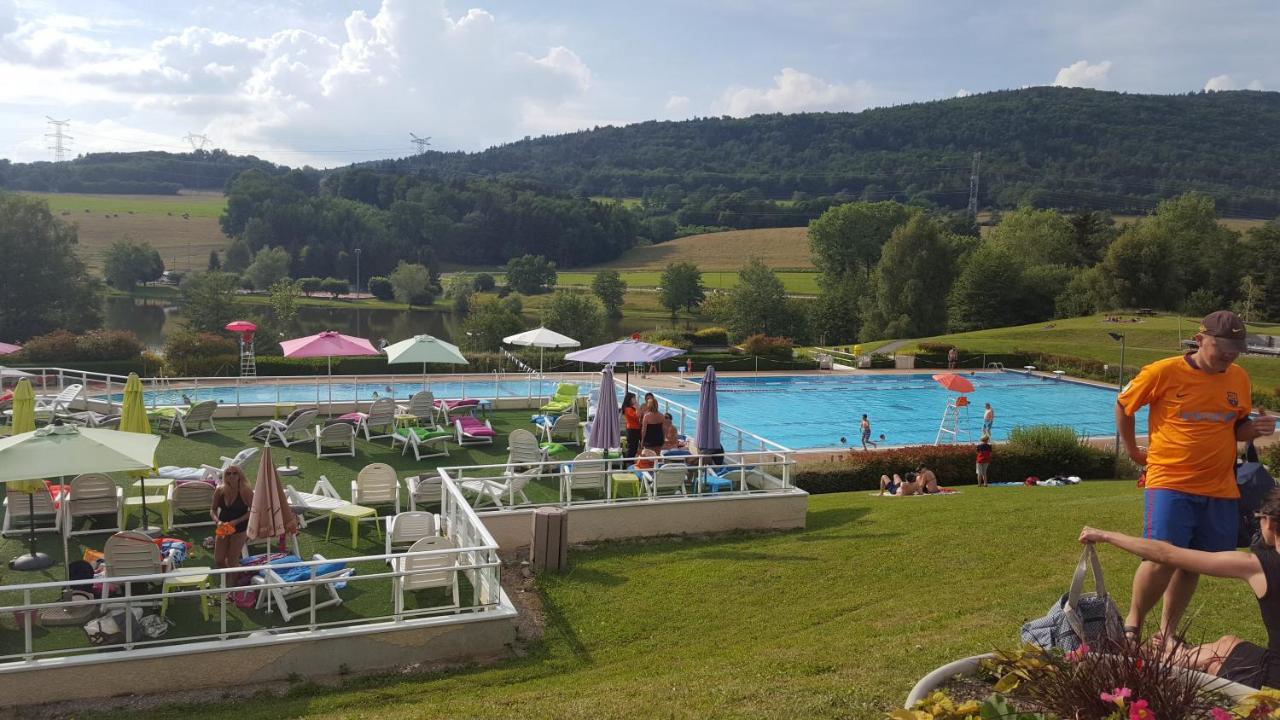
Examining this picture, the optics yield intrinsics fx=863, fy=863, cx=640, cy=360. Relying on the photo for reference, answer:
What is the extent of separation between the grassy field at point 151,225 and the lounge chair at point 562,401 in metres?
84.7

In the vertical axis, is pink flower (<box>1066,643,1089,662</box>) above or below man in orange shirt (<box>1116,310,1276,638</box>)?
below

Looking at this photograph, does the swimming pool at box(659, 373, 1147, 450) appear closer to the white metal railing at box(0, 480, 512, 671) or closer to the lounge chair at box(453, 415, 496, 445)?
the lounge chair at box(453, 415, 496, 445)

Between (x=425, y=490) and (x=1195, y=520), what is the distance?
9.04 metres

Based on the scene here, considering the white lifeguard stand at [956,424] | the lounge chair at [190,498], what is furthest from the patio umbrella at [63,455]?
the white lifeguard stand at [956,424]

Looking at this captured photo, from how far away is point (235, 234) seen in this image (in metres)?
101

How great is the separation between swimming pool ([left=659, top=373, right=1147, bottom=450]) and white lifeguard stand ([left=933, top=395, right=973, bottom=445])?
10 cm

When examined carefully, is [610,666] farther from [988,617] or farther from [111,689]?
[111,689]

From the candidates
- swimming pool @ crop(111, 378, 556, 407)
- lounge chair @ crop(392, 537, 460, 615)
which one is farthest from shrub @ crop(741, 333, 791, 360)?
lounge chair @ crop(392, 537, 460, 615)

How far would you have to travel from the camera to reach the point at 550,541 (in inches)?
385

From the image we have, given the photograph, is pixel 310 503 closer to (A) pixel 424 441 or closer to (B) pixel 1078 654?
(A) pixel 424 441

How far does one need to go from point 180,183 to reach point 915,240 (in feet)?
443

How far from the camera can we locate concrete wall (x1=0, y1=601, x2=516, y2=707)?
674cm

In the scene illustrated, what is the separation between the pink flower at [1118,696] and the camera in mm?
3285

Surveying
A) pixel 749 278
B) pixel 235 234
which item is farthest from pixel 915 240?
pixel 235 234
